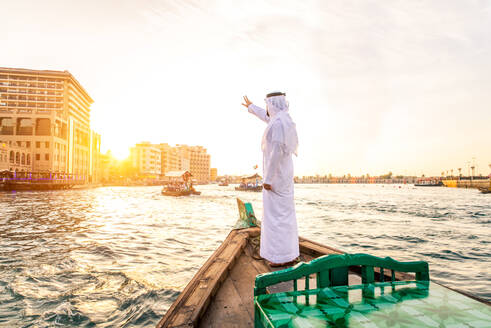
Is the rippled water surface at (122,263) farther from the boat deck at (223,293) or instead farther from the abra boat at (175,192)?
Answer: the abra boat at (175,192)

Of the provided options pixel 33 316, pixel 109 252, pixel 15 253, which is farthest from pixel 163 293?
pixel 15 253

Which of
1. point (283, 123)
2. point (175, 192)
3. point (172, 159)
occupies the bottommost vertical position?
point (175, 192)

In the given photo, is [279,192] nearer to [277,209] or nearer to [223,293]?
[277,209]

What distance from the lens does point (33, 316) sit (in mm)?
3719

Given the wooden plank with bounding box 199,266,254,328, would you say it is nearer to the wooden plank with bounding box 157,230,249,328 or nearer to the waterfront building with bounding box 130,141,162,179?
the wooden plank with bounding box 157,230,249,328

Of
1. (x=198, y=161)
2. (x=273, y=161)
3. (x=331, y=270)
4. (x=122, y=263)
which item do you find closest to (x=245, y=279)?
(x=273, y=161)

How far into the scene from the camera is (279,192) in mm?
3570

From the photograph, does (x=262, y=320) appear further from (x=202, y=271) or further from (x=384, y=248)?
(x=384, y=248)

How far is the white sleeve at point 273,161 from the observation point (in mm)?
3447

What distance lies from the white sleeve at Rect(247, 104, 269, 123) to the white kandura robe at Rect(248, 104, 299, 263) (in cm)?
67

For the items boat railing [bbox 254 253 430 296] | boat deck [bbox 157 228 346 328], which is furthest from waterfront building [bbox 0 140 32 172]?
boat railing [bbox 254 253 430 296]

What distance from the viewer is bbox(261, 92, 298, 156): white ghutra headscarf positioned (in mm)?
3471

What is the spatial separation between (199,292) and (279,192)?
1600 mm

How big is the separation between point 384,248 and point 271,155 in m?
8.96
